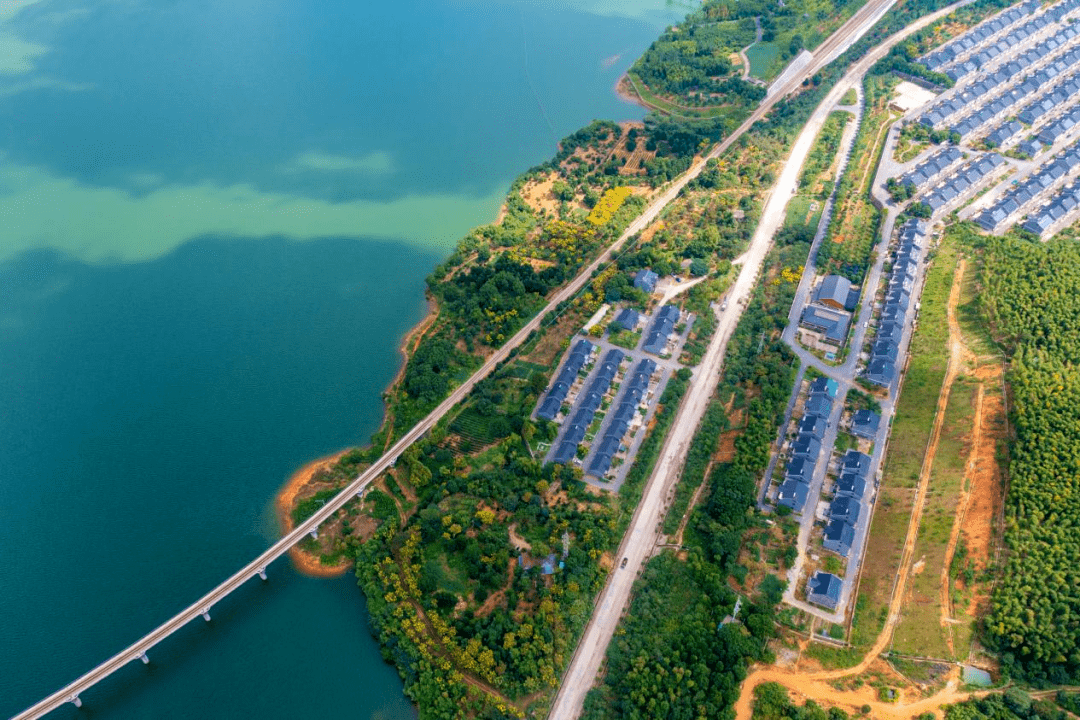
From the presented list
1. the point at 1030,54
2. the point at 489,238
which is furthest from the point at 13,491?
the point at 1030,54

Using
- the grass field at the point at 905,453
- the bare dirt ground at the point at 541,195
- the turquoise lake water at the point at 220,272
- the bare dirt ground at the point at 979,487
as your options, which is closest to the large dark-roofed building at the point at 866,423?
the grass field at the point at 905,453

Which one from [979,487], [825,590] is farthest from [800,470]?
[979,487]

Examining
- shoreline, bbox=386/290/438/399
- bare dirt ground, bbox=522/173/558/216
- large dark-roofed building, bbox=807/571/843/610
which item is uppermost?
bare dirt ground, bbox=522/173/558/216

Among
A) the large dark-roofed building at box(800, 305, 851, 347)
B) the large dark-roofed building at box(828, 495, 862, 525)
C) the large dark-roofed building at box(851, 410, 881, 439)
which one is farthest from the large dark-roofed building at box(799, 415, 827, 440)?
the large dark-roofed building at box(800, 305, 851, 347)

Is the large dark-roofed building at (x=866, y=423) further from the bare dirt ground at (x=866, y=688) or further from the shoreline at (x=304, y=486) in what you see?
the shoreline at (x=304, y=486)

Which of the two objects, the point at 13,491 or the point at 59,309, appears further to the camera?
the point at 59,309

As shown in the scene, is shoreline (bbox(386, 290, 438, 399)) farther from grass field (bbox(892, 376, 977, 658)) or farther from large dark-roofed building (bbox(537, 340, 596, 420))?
grass field (bbox(892, 376, 977, 658))

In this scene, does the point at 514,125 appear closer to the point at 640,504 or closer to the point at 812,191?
the point at 812,191
